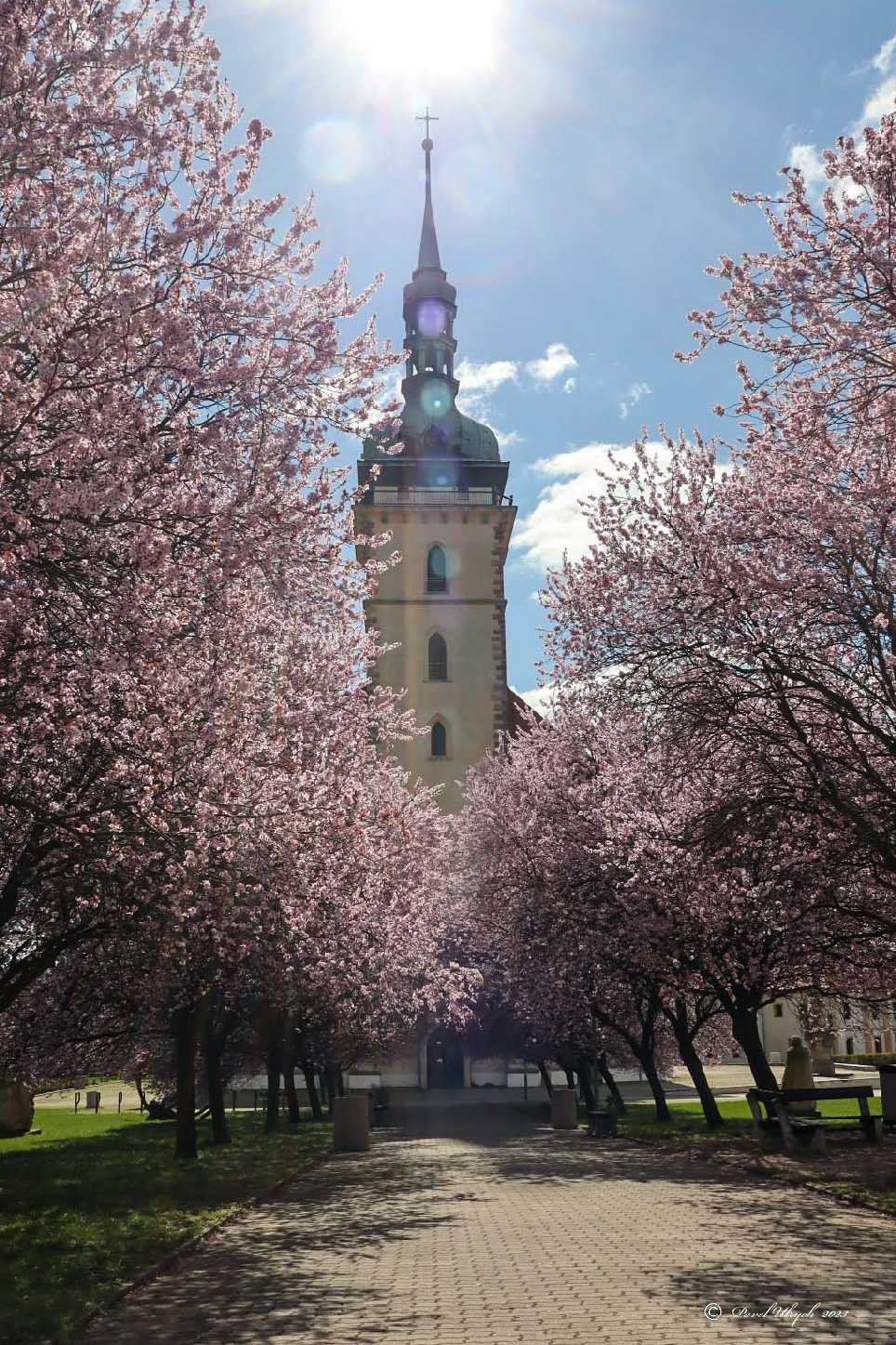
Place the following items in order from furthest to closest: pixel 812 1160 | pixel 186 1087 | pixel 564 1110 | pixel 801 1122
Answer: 1. pixel 564 1110
2. pixel 186 1087
3. pixel 801 1122
4. pixel 812 1160

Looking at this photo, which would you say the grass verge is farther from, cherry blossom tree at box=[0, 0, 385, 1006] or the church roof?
the church roof

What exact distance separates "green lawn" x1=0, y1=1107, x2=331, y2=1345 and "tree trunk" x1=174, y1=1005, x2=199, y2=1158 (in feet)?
1.24

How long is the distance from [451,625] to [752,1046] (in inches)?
1698

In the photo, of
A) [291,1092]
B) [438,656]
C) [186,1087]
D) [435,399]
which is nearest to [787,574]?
[186,1087]

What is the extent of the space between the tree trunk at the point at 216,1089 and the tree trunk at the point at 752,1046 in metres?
10.5

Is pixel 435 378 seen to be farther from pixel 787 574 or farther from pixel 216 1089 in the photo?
pixel 787 574

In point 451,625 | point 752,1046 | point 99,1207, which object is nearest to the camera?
point 99,1207

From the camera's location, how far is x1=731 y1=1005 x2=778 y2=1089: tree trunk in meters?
24.2

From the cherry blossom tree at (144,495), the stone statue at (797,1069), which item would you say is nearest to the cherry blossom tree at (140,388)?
the cherry blossom tree at (144,495)

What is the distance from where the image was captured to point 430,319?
235 feet

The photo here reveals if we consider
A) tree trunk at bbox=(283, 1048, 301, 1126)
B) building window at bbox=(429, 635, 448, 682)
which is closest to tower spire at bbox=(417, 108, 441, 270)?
building window at bbox=(429, 635, 448, 682)

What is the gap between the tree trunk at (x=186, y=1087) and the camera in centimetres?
2138

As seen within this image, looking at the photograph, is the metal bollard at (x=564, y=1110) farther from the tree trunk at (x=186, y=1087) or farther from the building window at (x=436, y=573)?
the building window at (x=436, y=573)

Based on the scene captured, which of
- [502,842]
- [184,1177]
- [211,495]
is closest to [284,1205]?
[184,1177]
